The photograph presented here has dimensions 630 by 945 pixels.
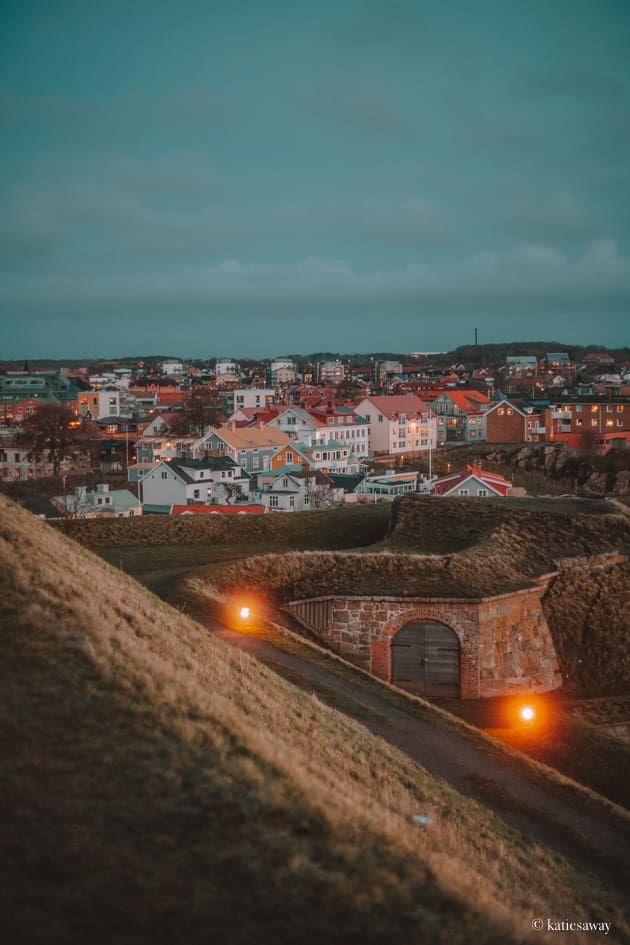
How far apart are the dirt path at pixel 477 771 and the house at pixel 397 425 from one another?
221ft

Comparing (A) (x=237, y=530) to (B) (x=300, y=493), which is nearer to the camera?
(A) (x=237, y=530)

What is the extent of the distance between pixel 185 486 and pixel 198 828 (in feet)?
163

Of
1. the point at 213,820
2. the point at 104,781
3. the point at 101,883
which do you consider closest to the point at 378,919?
the point at 213,820

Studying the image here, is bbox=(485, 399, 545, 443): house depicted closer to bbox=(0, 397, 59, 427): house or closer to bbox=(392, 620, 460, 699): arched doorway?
bbox=(0, 397, 59, 427): house

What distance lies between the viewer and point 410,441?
8562cm

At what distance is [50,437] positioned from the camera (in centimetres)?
6831

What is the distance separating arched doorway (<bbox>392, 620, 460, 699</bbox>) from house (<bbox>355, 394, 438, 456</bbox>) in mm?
63049

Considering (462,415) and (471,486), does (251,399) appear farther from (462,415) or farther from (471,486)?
(471,486)

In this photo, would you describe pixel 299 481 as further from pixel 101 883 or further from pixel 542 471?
pixel 101 883

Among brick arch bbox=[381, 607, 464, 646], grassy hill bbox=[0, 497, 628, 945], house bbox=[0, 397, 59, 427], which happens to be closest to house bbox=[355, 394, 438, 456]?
house bbox=[0, 397, 59, 427]

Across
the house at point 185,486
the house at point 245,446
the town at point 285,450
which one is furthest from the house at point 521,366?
the house at point 185,486

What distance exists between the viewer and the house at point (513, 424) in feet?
275

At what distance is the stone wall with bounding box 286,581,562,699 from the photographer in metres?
18.3

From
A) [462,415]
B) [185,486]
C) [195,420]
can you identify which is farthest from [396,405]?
[185,486]
